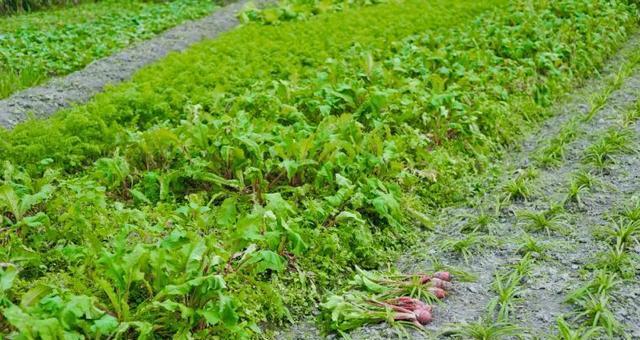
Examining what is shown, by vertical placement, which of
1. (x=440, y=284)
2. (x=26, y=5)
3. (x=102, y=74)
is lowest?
→ (x=440, y=284)

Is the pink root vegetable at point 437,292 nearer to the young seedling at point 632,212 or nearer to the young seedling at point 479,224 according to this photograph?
the young seedling at point 479,224

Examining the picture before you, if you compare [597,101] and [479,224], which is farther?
[597,101]

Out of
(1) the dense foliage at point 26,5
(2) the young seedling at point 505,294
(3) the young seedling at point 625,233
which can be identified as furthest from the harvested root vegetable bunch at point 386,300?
(1) the dense foliage at point 26,5

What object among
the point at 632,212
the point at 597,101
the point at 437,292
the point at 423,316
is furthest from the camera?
the point at 597,101

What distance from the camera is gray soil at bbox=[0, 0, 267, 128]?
6801 millimetres

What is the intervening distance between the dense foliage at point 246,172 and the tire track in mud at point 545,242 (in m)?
0.29

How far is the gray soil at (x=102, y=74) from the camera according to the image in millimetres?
6801

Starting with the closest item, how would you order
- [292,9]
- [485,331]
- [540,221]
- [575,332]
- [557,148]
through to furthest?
[575,332], [485,331], [540,221], [557,148], [292,9]

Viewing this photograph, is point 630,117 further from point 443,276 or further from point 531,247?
point 443,276

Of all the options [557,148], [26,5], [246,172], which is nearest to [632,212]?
[557,148]

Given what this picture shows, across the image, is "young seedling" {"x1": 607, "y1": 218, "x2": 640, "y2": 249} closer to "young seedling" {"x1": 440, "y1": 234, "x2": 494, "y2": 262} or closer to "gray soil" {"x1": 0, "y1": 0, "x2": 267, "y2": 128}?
"young seedling" {"x1": 440, "y1": 234, "x2": 494, "y2": 262}

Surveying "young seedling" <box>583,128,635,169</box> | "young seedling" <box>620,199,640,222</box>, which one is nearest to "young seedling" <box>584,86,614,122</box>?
"young seedling" <box>583,128,635,169</box>

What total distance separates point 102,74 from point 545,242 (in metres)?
5.63

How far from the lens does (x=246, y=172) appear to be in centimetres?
489
